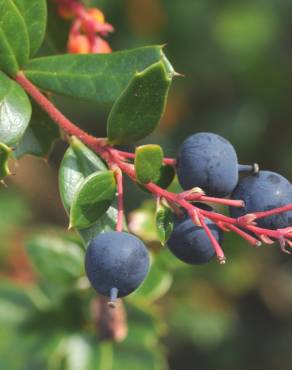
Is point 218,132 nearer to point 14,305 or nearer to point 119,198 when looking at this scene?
point 14,305

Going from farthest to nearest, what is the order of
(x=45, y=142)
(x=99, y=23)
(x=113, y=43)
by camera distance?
(x=113, y=43) < (x=99, y=23) < (x=45, y=142)

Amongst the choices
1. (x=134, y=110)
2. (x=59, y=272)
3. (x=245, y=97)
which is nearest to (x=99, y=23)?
(x=134, y=110)

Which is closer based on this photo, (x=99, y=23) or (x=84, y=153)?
(x=84, y=153)

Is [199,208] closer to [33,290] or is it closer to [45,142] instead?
[45,142]

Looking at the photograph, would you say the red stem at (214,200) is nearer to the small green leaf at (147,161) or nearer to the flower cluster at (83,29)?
the small green leaf at (147,161)

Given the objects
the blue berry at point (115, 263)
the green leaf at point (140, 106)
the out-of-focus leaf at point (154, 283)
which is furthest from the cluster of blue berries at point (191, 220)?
the out-of-focus leaf at point (154, 283)

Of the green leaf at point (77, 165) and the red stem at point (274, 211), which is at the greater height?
the red stem at point (274, 211)

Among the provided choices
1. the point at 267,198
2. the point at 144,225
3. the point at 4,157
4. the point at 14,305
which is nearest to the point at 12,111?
the point at 4,157
